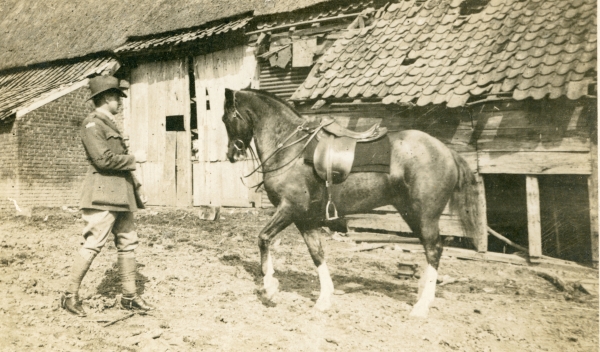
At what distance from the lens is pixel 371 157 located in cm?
463

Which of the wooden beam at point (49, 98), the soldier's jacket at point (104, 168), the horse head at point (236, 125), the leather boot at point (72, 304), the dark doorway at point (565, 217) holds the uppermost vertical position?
the wooden beam at point (49, 98)

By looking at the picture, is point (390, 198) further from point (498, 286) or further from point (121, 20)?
point (121, 20)

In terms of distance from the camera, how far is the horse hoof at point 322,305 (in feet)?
14.8

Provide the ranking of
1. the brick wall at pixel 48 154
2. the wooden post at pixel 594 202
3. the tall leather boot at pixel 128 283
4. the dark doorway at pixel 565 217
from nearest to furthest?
the tall leather boot at pixel 128 283 < the wooden post at pixel 594 202 < the dark doorway at pixel 565 217 < the brick wall at pixel 48 154

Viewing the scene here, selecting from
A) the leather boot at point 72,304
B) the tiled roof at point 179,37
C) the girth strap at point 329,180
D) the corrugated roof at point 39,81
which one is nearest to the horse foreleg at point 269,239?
the girth strap at point 329,180

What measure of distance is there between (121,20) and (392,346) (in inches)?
498

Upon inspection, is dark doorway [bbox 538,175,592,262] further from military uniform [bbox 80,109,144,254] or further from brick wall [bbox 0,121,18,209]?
brick wall [bbox 0,121,18,209]

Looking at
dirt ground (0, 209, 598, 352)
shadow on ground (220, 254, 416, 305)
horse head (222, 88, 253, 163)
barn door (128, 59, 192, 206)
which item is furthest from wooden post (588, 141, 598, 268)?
barn door (128, 59, 192, 206)

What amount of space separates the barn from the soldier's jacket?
4.42 metres

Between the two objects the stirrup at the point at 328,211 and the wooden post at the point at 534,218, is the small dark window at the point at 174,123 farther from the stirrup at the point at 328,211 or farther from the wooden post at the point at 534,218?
the wooden post at the point at 534,218

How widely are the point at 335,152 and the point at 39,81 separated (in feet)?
37.7

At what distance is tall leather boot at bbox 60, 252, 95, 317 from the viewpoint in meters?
4.10

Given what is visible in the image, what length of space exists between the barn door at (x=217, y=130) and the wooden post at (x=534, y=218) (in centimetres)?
613

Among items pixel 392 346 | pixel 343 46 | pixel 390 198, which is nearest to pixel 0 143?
pixel 343 46
